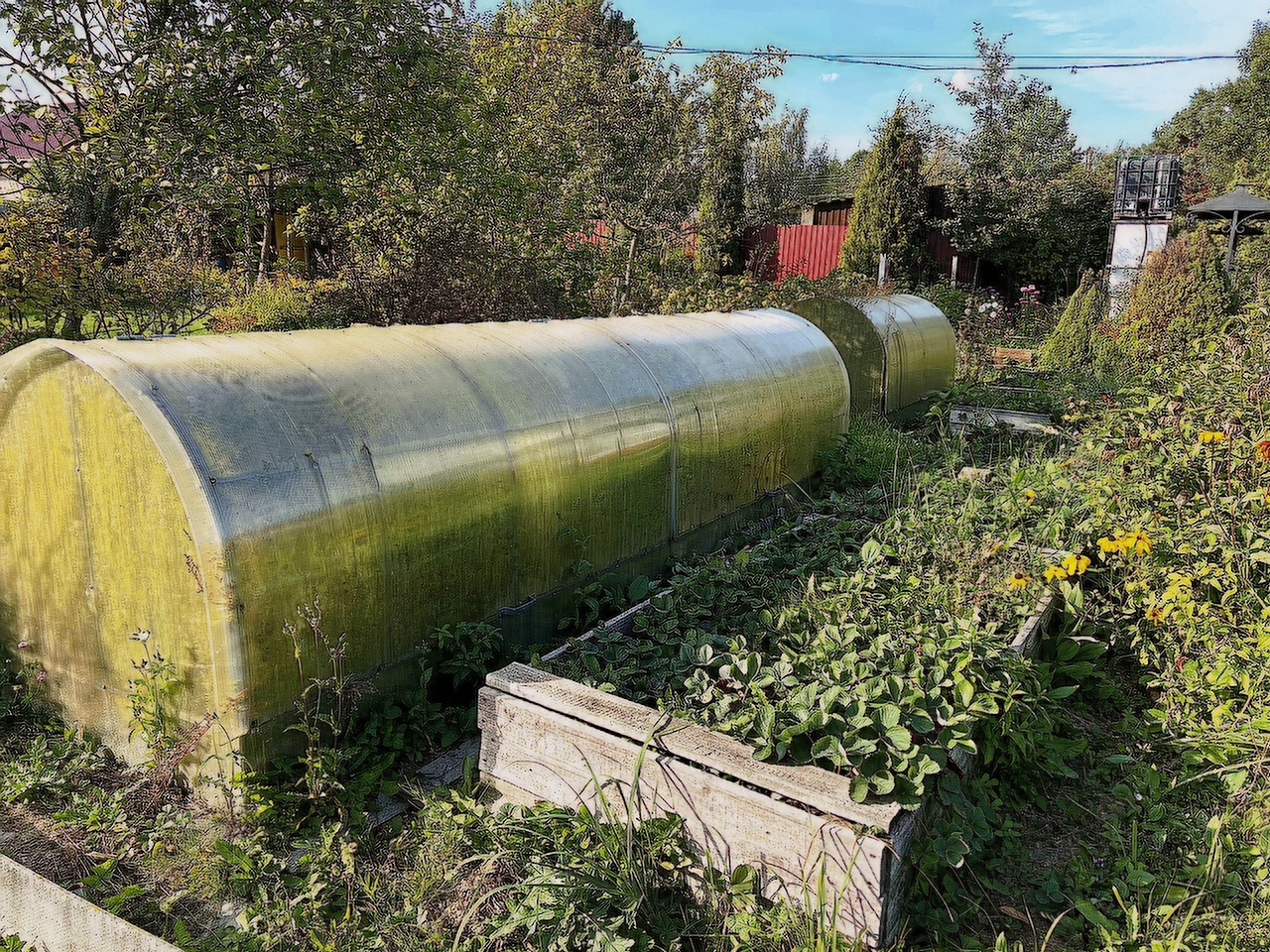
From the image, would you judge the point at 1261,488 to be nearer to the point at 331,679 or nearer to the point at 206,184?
the point at 331,679

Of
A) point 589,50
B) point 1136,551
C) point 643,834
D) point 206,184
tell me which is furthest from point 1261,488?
point 589,50

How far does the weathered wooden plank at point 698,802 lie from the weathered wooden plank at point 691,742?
0.04 metres

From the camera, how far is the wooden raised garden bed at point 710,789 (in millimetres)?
2871

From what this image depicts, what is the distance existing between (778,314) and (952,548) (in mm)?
4163

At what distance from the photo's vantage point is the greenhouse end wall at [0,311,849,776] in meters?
3.55

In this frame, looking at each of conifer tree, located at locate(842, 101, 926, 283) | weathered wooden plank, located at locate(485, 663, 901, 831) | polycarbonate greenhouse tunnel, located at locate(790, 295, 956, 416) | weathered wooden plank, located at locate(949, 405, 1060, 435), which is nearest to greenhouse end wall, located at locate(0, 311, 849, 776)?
weathered wooden plank, located at locate(485, 663, 901, 831)

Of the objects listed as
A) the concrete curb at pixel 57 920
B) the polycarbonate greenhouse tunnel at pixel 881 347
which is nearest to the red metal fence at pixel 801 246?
the polycarbonate greenhouse tunnel at pixel 881 347

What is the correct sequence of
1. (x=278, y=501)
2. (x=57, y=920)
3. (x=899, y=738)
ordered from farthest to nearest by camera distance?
(x=278, y=501)
(x=899, y=738)
(x=57, y=920)

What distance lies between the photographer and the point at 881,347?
33.5ft

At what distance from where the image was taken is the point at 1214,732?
417 cm

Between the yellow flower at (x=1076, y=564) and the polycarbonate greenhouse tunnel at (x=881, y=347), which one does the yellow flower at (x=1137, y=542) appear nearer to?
the yellow flower at (x=1076, y=564)

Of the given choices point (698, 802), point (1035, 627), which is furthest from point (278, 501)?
point (1035, 627)

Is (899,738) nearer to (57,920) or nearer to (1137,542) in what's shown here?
(1137,542)

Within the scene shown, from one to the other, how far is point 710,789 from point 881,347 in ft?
26.2
